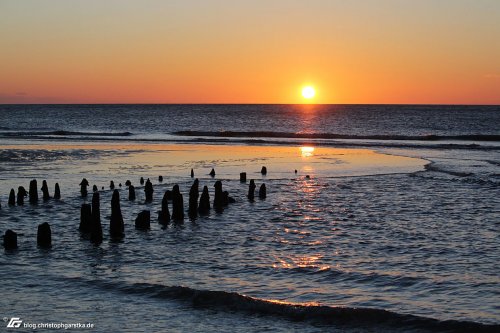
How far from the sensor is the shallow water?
40.7 feet

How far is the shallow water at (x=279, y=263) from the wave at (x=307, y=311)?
0.07 ft

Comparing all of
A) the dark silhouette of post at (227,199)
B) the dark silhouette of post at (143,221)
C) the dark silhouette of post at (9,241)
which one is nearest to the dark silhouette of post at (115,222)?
the dark silhouette of post at (143,221)

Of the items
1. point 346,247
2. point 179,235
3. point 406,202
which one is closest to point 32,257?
point 179,235

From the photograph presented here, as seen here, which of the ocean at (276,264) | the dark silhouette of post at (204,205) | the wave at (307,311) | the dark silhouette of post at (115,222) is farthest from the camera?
the dark silhouette of post at (204,205)

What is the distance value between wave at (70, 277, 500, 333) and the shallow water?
0.02m

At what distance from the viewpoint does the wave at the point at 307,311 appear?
11930mm

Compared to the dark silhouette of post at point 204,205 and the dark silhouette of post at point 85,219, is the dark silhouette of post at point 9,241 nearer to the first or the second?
the dark silhouette of post at point 85,219

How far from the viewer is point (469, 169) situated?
1640 inches

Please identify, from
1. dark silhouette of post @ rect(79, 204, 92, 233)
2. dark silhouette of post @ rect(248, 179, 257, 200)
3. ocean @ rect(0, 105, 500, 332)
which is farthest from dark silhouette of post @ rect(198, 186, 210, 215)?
dark silhouette of post @ rect(79, 204, 92, 233)

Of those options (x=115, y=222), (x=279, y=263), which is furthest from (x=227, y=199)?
(x=279, y=263)

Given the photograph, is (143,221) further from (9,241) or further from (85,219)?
(9,241)

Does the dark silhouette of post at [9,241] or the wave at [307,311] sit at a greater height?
the dark silhouette of post at [9,241]

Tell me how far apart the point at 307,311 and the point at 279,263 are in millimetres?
3930

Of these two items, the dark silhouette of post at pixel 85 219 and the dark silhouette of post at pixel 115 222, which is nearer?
the dark silhouette of post at pixel 115 222
